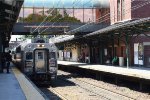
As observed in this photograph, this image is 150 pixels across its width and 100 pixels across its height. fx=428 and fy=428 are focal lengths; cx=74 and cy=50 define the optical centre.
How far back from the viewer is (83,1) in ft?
171

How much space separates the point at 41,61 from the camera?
23953 mm

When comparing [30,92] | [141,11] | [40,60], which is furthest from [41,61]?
[141,11]

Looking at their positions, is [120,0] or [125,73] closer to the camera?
[125,73]

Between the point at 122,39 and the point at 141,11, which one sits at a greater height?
the point at 141,11

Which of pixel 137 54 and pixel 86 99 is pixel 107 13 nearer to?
pixel 137 54

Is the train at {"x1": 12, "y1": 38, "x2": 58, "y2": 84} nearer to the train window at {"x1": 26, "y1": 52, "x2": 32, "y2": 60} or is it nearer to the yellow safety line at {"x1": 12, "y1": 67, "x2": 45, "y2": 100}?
the train window at {"x1": 26, "y1": 52, "x2": 32, "y2": 60}

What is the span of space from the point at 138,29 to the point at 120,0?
18.2 meters

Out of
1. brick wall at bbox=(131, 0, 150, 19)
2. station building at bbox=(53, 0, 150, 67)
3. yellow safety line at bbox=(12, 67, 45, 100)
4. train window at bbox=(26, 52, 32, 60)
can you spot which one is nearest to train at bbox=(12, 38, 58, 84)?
train window at bbox=(26, 52, 32, 60)

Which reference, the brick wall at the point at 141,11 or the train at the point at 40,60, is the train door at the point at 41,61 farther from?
the brick wall at the point at 141,11

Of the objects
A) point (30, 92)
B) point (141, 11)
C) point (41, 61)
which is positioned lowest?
point (30, 92)

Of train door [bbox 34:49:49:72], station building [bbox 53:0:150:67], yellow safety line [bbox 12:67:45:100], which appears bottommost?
yellow safety line [bbox 12:67:45:100]

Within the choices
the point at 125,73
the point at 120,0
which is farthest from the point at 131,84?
the point at 120,0

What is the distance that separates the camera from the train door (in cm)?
2388

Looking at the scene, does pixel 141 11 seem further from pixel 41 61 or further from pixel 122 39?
pixel 41 61
